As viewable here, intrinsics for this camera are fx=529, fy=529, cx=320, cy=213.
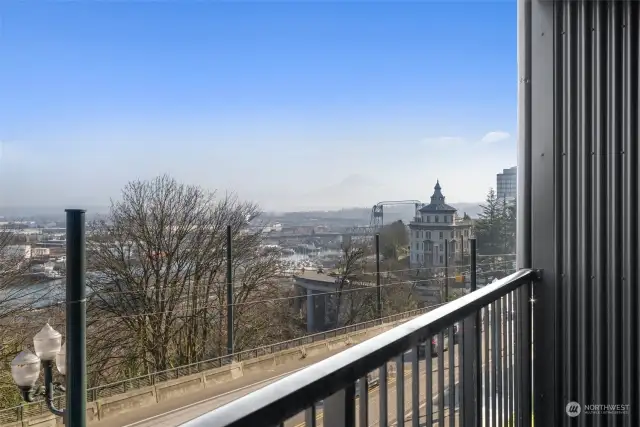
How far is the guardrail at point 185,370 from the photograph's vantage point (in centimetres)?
242

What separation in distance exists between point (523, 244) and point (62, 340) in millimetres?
1996

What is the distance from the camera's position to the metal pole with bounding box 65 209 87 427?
7.23 ft

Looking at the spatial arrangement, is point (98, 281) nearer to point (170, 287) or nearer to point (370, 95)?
point (170, 287)

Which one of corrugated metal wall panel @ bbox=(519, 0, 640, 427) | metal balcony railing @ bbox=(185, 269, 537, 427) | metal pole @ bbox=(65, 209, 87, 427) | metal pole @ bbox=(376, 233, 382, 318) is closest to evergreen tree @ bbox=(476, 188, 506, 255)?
metal pole @ bbox=(376, 233, 382, 318)

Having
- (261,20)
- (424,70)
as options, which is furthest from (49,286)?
(424,70)

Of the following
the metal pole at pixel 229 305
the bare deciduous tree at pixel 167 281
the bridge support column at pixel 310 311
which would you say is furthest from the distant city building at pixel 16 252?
the bridge support column at pixel 310 311

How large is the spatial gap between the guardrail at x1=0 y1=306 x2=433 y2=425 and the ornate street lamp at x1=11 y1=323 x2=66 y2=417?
60 millimetres

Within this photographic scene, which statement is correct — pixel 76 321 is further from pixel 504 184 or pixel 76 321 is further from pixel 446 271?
pixel 504 184

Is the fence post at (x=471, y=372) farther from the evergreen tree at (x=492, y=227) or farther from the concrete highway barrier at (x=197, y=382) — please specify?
the evergreen tree at (x=492, y=227)

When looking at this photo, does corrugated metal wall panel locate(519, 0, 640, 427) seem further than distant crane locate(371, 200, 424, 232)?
No

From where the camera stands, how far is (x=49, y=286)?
2.35 meters

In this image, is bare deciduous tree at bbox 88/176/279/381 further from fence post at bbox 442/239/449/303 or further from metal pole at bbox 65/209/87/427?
fence post at bbox 442/239/449/303

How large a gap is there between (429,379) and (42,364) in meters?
1.86

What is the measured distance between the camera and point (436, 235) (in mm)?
3246
